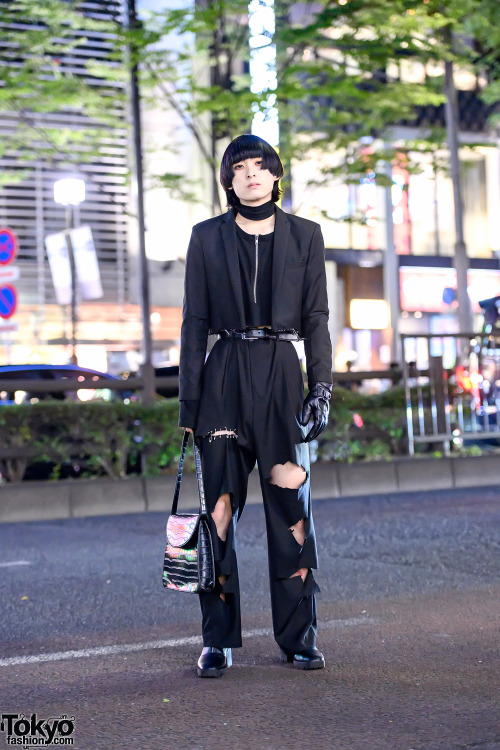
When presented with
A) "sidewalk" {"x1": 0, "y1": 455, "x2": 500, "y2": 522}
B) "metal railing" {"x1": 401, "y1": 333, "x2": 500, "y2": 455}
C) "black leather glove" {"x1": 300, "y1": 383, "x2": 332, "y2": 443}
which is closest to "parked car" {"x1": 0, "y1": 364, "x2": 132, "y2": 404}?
"sidewalk" {"x1": 0, "y1": 455, "x2": 500, "y2": 522}

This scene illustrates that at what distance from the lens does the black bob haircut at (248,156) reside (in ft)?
14.6

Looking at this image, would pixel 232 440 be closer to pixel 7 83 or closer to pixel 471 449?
pixel 471 449

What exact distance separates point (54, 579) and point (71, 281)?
17728 mm

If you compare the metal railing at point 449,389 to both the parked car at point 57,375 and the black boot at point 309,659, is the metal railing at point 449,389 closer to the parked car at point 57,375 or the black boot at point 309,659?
the parked car at point 57,375

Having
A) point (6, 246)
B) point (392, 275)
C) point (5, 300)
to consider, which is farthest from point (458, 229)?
point (392, 275)

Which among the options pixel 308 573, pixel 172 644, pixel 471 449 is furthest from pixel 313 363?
pixel 471 449

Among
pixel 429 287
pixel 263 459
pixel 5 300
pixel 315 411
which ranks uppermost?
pixel 429 287

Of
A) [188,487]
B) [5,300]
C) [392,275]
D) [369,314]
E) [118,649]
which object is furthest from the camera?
[369,314]

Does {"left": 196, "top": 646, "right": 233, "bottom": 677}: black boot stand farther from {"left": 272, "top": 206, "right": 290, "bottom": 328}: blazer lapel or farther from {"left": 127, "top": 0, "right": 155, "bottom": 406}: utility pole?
{"left": 127, "top": 0, "right": 155, "bottom": 406}: utility pole

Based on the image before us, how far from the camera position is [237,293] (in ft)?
14.2

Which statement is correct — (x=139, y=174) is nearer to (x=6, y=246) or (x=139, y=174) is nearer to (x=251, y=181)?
(x=6, y=246)

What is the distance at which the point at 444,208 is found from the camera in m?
44.2

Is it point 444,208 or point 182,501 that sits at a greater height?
point 444,208

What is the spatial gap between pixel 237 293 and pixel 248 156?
527 millimetres
